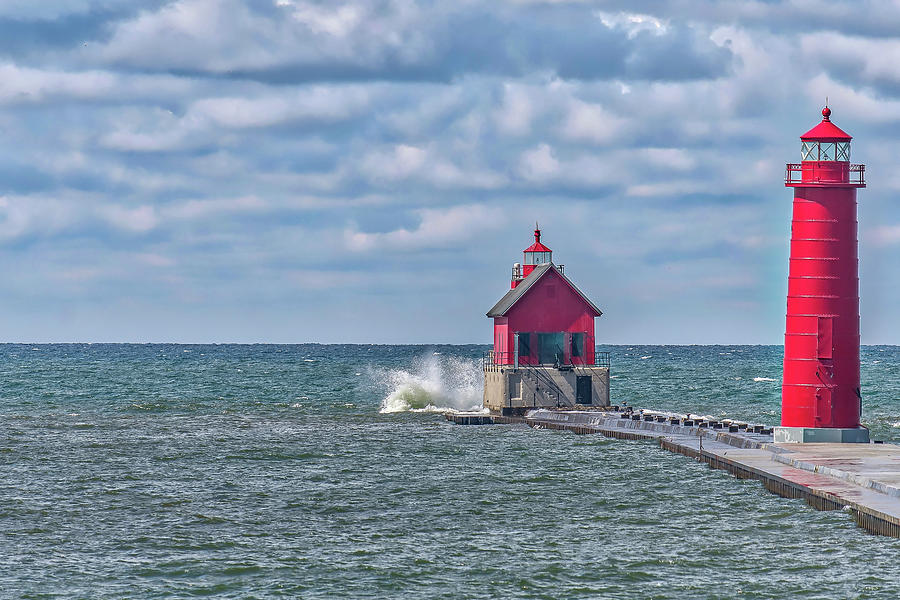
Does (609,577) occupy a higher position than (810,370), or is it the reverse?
(810,370)

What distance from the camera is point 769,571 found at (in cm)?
2653

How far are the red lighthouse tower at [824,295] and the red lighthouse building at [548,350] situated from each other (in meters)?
22.5

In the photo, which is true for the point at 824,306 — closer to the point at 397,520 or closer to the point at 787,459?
the point at 787,459

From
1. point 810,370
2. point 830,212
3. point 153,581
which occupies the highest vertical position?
point 830,212

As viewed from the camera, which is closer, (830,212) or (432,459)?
(830,212)

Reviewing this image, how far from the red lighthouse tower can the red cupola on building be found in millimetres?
23504

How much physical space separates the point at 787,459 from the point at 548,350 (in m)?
27.1

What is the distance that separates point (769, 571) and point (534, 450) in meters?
23.8

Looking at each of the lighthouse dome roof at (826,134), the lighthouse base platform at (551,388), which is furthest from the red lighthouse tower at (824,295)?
the lighthouse base platform at (551,388)

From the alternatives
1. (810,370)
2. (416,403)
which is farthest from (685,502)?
(416,403)

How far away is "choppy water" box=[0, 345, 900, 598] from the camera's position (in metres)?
25.9

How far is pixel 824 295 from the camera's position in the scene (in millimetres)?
40125

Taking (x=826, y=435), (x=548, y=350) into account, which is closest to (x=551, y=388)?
(x=548, y=350)

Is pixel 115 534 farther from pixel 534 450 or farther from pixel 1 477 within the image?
pixel 534 450
